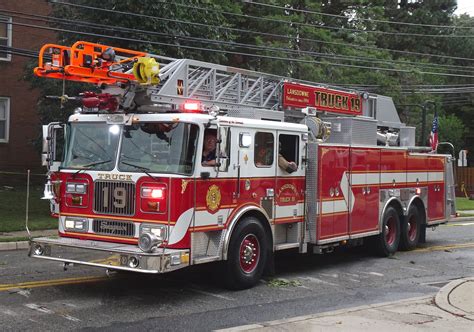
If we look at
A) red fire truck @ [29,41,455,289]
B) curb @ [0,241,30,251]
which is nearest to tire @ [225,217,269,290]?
red fire truck @ [29,41,455,289]

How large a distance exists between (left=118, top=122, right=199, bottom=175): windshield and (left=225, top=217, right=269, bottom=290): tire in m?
1.36

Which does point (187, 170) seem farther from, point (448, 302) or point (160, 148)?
point (448, 302)

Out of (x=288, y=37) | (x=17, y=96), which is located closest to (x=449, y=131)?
(x=288, y=37)

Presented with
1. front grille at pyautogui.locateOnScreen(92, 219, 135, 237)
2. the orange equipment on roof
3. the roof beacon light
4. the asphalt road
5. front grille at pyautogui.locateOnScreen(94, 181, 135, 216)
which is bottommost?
the asphalt road

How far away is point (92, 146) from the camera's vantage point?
8.26m

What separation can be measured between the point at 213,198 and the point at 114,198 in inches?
52.5

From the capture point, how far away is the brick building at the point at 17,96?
23.7 m

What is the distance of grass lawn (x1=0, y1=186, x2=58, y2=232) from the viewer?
1430cm

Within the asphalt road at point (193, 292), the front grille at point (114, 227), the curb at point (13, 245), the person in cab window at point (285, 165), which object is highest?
the person in cab window at point (285, 165)

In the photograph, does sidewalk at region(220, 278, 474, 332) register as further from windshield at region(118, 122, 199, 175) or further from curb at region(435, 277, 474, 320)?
windshield at region(118, 122, 199, 175)

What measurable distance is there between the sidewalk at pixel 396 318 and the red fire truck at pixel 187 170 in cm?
175

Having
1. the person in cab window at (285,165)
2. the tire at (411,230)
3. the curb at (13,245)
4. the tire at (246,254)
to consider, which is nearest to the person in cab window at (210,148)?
the tire at (246,254)

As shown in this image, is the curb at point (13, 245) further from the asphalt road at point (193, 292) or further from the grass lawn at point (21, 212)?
the grass lawn at point (21, 212)

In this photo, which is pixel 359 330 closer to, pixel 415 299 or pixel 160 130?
pixel 415 299
